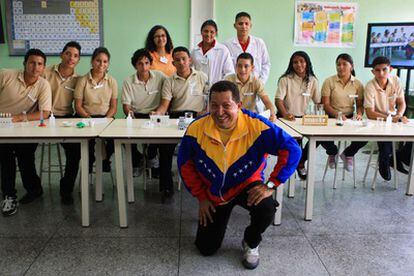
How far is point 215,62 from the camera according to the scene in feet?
12.9

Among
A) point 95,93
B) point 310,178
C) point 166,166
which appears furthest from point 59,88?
point 310,178

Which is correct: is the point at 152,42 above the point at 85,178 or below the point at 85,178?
above

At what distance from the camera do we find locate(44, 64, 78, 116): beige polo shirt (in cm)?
344

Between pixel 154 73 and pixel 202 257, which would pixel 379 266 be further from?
pixel 154 73

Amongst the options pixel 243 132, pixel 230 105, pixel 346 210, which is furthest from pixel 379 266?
pixel 230 105

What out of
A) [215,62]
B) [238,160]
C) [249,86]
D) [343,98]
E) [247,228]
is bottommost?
[247,228]

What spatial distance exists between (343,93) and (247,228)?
6.70ft

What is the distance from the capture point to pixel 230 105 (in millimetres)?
1975

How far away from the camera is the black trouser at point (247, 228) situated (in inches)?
82.9

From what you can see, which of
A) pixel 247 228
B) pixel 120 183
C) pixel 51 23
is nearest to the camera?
pixel 247 228

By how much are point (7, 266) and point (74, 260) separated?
0.35 m

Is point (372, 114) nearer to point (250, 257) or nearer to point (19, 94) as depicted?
point (250, 257)

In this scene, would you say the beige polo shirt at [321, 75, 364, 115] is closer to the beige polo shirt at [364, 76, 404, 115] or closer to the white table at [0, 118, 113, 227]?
the beige polo shirt at [364, 76, 404, 115]

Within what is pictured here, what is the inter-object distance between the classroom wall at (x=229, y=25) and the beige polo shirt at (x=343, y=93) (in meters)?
1.56
